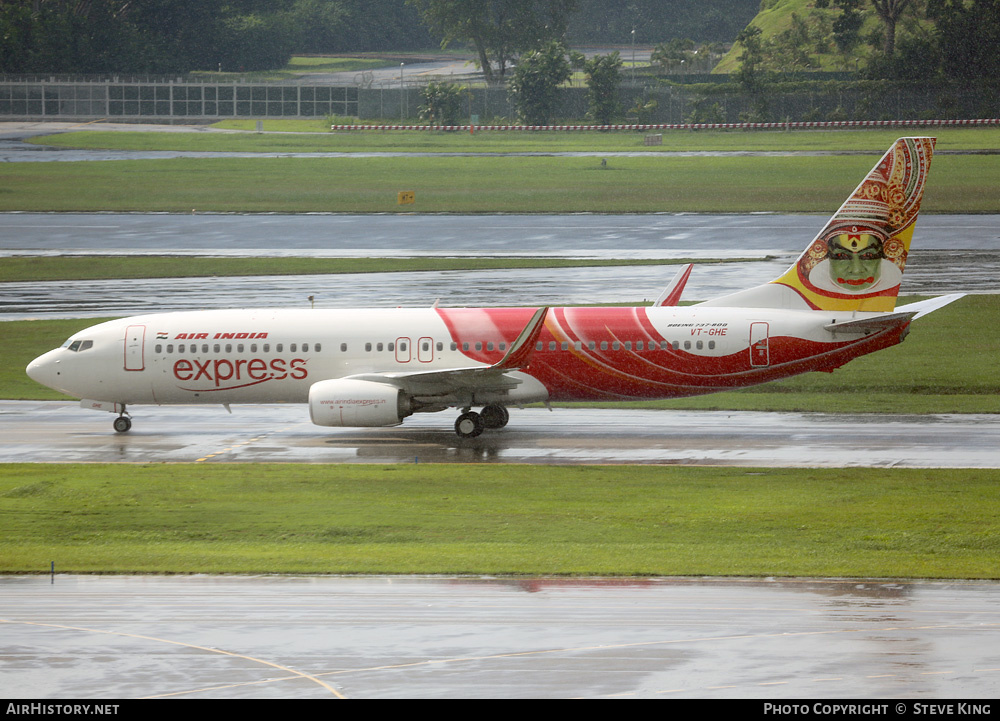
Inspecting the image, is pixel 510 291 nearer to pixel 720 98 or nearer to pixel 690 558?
pixel 690 558

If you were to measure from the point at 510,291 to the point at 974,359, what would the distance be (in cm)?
2221

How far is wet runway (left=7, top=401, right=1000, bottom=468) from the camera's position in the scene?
3462cm

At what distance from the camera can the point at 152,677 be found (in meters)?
18.7

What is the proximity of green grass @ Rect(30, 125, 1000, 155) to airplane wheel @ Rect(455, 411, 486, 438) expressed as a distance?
85.6 meters

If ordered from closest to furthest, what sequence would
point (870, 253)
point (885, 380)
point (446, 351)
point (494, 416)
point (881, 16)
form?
1. point (446, 351)
2. point (870, 253)
3. point (494, 416)
4. point (885, 380)
5. point (881, 16)

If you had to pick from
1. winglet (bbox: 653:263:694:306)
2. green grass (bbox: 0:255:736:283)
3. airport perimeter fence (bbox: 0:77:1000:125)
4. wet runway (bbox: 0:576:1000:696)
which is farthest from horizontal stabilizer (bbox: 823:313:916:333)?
airport perimeter fence (bbox: 0:77:1000:125)

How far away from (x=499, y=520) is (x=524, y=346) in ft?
28.7

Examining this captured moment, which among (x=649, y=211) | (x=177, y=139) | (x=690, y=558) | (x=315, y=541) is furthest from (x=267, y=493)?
(x=177, y=139)

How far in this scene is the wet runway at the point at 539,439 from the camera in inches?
1363

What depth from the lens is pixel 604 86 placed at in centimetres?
14825

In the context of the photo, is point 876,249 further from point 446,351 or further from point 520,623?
point 520,623

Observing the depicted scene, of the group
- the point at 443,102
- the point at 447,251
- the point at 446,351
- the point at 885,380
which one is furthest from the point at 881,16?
the point at 446,351

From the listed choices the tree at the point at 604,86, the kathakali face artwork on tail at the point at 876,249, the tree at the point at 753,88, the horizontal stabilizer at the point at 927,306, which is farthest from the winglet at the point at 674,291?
the tree at the point at 604,86

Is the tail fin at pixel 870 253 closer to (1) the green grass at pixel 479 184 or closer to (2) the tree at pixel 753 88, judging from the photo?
(1) the green grass at pixel 479 184
